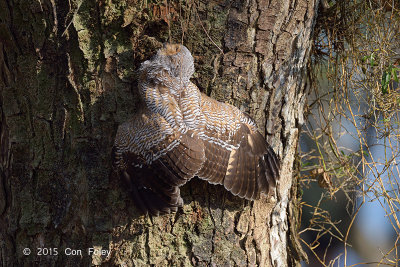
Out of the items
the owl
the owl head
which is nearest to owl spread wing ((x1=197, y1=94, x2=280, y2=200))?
the owl

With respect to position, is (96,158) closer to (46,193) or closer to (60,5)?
(46,193)

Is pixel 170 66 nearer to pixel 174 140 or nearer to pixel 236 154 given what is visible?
pixel 174 140

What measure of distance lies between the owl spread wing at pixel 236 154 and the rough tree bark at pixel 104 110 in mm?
78

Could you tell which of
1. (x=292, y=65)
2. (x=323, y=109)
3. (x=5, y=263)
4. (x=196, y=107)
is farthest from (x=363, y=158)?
(x=5, y=263)

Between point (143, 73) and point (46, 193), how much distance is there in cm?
70

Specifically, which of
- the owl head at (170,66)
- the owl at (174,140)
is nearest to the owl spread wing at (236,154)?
the owl at (174,140)

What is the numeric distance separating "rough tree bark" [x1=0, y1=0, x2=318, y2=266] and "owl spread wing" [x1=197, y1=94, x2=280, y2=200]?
0.08 m

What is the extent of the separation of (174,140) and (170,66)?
33 centimetres

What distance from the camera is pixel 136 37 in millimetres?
1939

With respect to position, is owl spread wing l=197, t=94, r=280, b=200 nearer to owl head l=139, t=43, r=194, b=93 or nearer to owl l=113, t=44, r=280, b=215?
owl l=113, t=44, r=280, b=215

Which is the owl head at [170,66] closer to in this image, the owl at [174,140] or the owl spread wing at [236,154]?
the owl at [174,140]

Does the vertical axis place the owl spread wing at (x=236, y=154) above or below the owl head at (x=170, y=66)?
below

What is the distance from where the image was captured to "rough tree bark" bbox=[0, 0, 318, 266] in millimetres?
1911

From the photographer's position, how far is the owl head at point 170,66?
1.89 m
